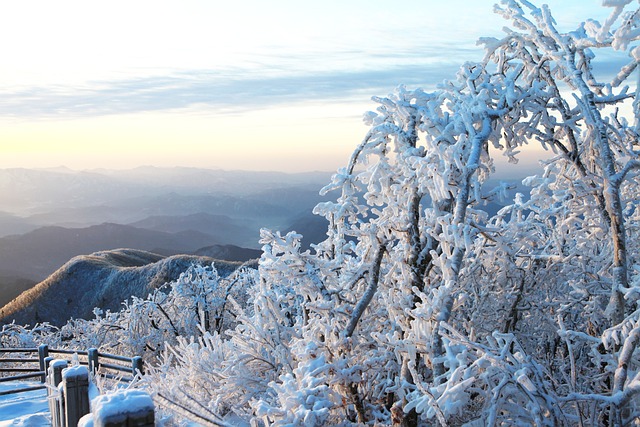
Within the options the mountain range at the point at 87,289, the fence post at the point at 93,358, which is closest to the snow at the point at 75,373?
the fence post at the point at 93,358

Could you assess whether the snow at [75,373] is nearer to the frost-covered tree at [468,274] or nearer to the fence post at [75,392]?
the fence post at [75,392]

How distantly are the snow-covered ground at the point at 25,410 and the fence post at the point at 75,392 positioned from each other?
2.73 metres

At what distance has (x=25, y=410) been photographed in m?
9.72

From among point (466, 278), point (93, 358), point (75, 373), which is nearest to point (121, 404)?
point (75, 373)

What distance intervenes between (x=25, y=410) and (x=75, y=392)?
4.67 m

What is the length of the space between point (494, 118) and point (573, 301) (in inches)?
85.6

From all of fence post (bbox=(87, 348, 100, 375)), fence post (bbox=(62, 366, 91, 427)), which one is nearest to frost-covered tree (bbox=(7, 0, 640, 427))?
fence post (bbox=(62, 366, 91, 427))

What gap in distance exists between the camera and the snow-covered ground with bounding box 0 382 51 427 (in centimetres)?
838

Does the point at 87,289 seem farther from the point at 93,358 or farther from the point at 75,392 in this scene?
the point at 75,392

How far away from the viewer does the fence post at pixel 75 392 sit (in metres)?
6.02

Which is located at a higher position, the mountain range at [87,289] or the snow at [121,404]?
the snow at [121,404]

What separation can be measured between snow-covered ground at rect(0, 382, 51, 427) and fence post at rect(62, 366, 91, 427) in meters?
2.73

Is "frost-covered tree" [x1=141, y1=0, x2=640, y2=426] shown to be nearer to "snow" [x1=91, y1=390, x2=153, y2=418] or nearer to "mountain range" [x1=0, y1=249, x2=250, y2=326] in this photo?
"snow" [x1=91, y1=390, x2=153, y2=418]

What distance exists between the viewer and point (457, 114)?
5668 mm
